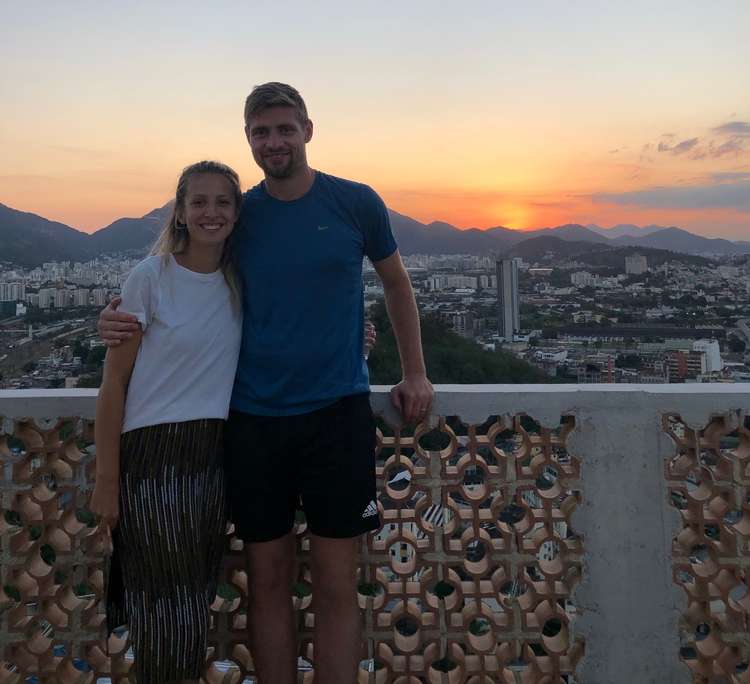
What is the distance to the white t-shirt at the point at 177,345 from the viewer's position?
1815mm

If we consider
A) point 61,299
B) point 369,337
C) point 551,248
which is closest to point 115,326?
point 369,337

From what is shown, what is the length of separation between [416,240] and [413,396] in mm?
18080

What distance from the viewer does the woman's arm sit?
178 centimetres

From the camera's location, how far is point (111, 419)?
178cm

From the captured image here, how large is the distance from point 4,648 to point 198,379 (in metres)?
1.34

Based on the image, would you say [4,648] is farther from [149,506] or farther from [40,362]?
[40,362]

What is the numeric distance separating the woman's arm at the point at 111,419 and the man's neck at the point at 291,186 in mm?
596

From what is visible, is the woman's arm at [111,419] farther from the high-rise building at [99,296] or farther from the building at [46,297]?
the building at [46,297]

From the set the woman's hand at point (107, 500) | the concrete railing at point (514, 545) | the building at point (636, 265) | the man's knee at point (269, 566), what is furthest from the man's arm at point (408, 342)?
the building at point (636, 265)

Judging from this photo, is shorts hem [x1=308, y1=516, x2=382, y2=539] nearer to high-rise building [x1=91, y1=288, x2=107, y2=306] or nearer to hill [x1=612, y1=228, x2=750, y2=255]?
high-rise building [x1=91, y1=288, x2=107, y2=306]

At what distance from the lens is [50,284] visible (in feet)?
42.8

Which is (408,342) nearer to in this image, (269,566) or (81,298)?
(269,566)

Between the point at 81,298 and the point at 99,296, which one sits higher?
the point at 81,298

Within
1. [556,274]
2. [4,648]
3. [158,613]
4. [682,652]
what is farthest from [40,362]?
[556,274]
